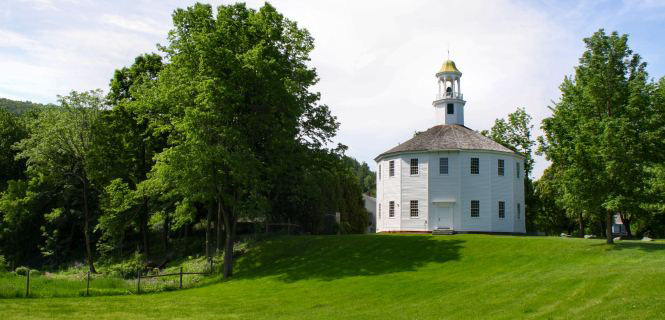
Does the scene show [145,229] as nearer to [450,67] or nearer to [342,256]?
[342,256]

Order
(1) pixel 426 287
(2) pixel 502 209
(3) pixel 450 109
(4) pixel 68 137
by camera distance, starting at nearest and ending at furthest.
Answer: (1) pixel 426 287 < (4) pixel 68 137 < (2) pixel 502 209 < (3) pixel 450 109

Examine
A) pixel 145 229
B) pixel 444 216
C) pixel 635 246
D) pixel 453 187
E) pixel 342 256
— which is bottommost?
pixel 342 256

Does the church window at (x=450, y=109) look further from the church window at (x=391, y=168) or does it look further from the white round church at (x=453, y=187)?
the church window at (x=391, y=168)

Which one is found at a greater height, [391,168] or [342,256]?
[391,168]

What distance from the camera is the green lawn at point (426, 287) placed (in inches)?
742

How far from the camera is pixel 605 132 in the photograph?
90.6 feet

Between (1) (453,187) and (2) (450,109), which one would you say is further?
(2) (450,109)

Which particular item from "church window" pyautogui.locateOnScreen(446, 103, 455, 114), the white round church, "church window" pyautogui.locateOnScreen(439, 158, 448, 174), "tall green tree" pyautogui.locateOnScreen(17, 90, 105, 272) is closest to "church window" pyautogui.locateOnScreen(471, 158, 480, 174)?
the white round church

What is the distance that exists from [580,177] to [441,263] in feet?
25.6

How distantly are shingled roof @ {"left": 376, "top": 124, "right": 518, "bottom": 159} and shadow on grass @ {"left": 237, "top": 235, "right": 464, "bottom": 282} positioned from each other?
11.0m

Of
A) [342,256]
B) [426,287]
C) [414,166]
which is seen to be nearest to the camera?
[426,287]

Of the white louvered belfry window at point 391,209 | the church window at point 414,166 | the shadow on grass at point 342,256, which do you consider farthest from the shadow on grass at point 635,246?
the white louvered belfry window at point 391,209

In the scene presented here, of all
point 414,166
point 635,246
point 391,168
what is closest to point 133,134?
point 391,168

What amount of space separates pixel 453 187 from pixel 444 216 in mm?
2343
